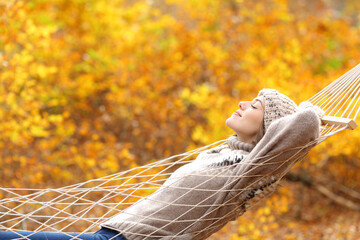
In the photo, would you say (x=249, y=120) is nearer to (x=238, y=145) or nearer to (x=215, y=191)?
(x=238, y=145)

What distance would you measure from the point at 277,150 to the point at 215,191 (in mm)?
283

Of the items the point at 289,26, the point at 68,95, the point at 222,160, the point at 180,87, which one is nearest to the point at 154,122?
the point at 180,87

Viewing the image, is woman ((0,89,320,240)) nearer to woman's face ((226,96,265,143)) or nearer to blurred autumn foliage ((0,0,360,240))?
woman's face ((226,96,265,143))

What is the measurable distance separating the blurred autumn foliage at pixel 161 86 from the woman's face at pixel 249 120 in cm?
207

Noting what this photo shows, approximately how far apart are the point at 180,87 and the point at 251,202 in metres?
3.94

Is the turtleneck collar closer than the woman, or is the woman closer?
the woman

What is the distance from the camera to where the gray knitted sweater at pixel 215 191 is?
5.76 feet

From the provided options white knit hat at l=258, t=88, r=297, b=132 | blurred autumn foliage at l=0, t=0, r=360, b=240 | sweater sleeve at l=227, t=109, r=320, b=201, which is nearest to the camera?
sweater sleeve at l=227, t=109, r=320, b=201

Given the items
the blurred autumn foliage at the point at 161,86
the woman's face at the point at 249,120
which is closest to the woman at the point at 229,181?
the woman's face at the point at 249,120

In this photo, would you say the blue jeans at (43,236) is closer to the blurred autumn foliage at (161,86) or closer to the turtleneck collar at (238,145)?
the turtleneck collar at (238,145)

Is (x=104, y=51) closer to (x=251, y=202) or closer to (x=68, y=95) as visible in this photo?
(x=68, y=95)

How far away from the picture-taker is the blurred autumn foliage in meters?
4.08

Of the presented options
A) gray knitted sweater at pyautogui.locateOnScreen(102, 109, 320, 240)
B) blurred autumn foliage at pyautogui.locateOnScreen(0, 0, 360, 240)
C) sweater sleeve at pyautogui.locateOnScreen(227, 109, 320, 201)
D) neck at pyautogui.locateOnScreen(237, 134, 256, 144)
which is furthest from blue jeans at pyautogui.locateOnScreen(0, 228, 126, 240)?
blurred autumn foliage at pyautogui.locateOnScreen(0, 0, 360, 240)

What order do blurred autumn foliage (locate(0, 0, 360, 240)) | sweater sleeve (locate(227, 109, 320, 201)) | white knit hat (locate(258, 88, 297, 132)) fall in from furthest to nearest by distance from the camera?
blurred autumn foliage (locate(0, 0, 360, 240)), white knit hat (locate(258, 88, 297, 132)), sweater sleeve (locate(227, 109, 320, 201))
